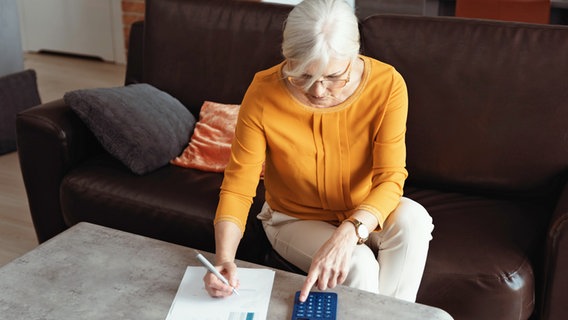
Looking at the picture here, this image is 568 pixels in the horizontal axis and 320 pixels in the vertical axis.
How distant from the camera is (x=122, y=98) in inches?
90.2

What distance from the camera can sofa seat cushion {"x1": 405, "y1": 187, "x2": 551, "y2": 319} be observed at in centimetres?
172

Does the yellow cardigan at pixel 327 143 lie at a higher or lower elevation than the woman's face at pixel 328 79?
lower

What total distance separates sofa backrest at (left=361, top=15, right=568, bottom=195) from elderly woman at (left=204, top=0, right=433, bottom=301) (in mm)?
447

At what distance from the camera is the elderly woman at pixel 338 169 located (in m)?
1.58

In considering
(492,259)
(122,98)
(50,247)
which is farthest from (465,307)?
(122,98)

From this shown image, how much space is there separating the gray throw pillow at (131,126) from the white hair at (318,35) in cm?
83

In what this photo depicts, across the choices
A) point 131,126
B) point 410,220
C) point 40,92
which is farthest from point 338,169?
point 40,92

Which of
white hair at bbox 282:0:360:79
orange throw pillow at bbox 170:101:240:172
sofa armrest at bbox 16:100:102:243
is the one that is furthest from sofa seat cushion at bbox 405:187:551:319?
sofa armrest at bbox 16:100:102:243

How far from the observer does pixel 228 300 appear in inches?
55.6

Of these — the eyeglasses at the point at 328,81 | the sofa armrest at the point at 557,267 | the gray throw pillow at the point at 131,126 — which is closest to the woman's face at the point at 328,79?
the eyeglasses at the point at 328,81

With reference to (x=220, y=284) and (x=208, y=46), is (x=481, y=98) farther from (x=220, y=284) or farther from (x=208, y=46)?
(x=220, y=284)

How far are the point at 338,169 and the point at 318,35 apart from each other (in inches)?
14.5

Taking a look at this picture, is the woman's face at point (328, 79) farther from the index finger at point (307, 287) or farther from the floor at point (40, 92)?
the floor at point (40, 92)

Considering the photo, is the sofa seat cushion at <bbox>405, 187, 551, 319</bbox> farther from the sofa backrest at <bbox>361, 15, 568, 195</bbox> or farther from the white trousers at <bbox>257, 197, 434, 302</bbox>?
the sofa backrest at <bbox>361, 15, 568, 195</bbox>
